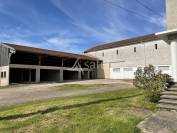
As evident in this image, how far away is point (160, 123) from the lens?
5902 mm

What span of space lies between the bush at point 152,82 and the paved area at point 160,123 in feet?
5.32

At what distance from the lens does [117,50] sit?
38688 millimetres

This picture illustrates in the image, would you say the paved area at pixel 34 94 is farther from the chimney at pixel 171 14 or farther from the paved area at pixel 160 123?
the paved area at pixel 160 123

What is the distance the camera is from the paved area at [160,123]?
17.7ft

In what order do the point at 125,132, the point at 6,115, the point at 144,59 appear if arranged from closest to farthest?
the point at 125,132 → the point at 6,115 → the point at 144,59

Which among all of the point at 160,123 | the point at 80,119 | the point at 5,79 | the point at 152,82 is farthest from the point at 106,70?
the point at 160,123

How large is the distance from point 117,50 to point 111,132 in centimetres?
3397

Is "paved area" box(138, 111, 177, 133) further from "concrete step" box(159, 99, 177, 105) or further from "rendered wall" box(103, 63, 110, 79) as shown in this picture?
"rendered wall" box(103, 63, 110, 79)

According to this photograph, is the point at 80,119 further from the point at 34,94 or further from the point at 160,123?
the point at 34,94

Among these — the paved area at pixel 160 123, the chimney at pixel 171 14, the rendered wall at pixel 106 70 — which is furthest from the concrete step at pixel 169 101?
the rendered wall at pixel 106 70

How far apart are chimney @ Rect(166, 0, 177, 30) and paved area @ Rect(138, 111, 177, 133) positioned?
20.3 feet

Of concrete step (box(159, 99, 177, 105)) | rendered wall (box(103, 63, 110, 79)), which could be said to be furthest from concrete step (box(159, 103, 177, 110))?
rendered wall (box(103, 63, 110, 79))

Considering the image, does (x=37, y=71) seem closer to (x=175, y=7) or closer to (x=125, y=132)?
(x=175, y=7)

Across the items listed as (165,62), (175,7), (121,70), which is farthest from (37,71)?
(175,7)
